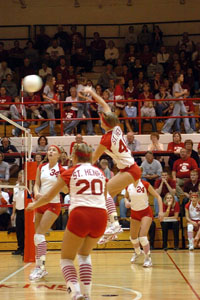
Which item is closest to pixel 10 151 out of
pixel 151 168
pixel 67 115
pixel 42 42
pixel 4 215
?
pixel 4 215

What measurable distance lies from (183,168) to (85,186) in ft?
35.0

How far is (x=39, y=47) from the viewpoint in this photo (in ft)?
77.8

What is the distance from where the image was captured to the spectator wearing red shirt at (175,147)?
17250mm

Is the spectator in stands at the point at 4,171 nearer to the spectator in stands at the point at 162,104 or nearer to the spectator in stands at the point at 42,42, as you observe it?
the spectator in stands at the point at 162,104

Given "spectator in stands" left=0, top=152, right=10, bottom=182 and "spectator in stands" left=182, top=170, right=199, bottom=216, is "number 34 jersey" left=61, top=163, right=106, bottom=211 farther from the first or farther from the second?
"spectator in stands" left=182, top=170, right=199, bottom=216

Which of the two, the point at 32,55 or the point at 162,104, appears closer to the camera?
the point at 162,104

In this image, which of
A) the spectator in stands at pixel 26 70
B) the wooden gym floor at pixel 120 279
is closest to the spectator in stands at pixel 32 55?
the spectator in stands at pixel 26 70

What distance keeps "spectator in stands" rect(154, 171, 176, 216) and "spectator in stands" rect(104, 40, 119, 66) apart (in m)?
8.55

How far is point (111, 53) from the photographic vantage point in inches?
909

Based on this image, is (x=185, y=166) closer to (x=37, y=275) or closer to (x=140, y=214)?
(x=140, y=214)

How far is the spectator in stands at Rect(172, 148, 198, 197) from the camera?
16531 mm

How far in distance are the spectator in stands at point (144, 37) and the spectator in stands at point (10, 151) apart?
879 centimetres

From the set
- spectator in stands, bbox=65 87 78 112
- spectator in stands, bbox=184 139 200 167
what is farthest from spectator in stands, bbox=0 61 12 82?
spectator in stands, bbox=184 139 200 167

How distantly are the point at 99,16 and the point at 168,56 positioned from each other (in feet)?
14.7
